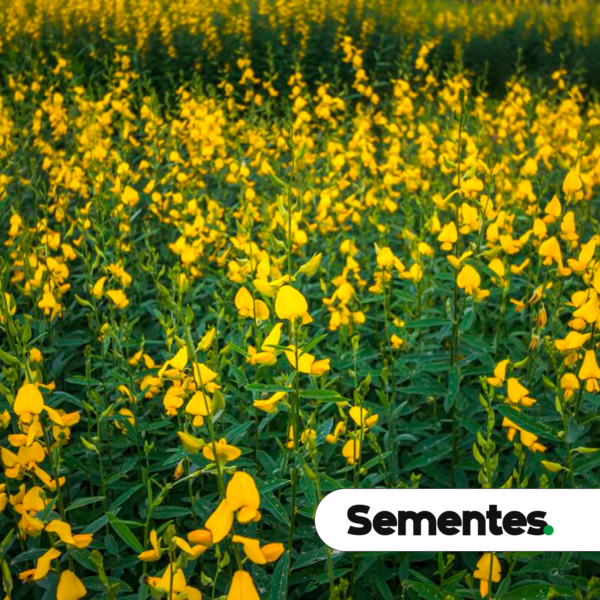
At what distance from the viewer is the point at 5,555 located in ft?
6.63

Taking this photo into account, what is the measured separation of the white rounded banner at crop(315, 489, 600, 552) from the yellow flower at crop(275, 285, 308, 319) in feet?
1.44

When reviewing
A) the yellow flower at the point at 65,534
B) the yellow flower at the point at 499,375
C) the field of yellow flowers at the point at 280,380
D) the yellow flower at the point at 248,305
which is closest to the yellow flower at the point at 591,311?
the field of yellow flowers at the point at 280,380

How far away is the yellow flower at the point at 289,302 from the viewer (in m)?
1.37

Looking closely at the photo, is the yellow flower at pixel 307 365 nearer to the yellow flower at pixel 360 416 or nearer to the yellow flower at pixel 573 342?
the yellow flower at pixel 360 416

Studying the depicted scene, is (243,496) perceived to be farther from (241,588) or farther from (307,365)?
(307,365)

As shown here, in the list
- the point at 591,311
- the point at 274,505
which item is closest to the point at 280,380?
the point at 274,505

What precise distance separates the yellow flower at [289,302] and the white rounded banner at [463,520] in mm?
440

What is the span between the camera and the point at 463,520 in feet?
5.15

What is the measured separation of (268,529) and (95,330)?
1.23m

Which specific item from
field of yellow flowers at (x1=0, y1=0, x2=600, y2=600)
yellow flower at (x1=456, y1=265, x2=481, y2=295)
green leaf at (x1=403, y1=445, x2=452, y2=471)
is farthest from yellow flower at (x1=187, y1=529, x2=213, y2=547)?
yellow flower at (x1=456, y1=265, x2=481, y2=295)

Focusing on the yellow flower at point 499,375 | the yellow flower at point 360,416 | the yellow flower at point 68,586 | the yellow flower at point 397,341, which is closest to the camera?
the yellow flower at point 68,586

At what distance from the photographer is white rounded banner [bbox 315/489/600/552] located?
1.53 m

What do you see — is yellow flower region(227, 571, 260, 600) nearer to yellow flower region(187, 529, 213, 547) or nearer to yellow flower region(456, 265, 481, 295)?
yellow flower region(187, 529, 213, 547)

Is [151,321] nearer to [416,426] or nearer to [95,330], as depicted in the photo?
[95,330]
